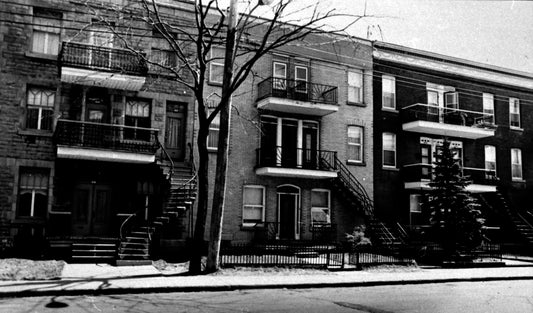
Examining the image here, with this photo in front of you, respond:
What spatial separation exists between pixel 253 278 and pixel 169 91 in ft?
34.8

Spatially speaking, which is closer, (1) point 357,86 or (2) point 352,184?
(2) point 352,184

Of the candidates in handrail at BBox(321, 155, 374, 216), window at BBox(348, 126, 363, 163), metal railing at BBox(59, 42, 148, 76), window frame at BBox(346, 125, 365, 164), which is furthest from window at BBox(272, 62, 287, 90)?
metal railing at BBox(59, 42, 148, 76)

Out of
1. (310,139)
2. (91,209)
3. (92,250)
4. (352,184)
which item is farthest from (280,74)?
(92,250)

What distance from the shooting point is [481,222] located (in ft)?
66.7

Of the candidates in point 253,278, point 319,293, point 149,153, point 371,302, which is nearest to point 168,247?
point 149,153

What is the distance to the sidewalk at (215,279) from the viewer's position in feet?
38.3

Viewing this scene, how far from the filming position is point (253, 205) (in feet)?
74.5

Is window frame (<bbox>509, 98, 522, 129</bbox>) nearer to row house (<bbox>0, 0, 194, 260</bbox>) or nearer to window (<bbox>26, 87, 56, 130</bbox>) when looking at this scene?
row house (<bbox>0, 0, 194, 260</bbox>)

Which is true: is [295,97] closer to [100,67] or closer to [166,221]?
[166,221]

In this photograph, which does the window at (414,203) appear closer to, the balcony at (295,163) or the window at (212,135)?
the balcony at (295,163)

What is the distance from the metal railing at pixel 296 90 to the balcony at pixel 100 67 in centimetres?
584

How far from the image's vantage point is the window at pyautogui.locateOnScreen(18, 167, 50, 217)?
18828 mm

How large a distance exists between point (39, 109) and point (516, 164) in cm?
2712

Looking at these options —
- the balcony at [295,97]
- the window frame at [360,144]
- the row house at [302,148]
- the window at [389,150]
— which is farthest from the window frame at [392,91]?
the balcony at [295,97]
